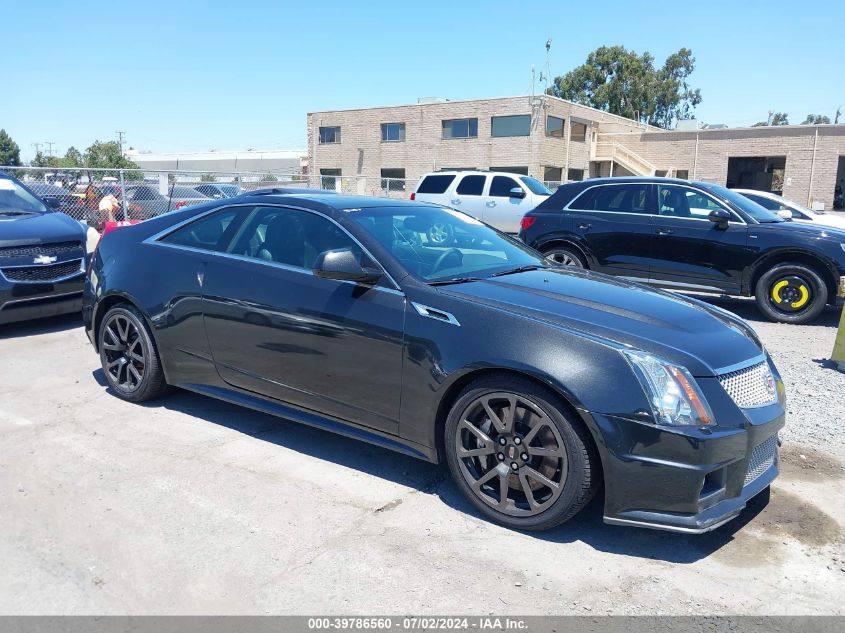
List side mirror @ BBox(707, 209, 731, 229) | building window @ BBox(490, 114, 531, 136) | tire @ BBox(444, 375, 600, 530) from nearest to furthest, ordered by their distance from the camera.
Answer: tire @ BBox(444, 375, 600, 530), side mirror @ BBox(707, 209, 731, 229), building window @ BBox(490, 114, 531, 136)

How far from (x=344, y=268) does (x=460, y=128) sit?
40.4 metres

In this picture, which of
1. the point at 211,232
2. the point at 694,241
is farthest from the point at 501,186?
the point at 211,232

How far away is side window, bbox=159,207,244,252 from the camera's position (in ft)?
15.8

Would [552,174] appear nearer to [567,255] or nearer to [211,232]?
[567,255]

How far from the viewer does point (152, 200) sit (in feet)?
55.7

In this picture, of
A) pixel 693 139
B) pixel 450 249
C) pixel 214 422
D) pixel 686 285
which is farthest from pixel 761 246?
pixel 693 139

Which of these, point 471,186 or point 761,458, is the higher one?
point 471,186

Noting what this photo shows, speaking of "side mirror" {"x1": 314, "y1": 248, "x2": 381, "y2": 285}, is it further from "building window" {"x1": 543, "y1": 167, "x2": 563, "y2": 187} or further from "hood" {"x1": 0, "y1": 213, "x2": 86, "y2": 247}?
"building window" {"x1": 543, "y1": 167, "x2": 563, "y2": 187}

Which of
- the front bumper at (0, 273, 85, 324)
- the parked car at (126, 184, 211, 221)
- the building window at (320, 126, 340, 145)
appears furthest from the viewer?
the building window at (320, 126, 340, 145)

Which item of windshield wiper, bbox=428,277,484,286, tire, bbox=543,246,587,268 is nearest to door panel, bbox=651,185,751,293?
tire, bbox=543,246,587,268

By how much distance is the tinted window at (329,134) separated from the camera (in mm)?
47875

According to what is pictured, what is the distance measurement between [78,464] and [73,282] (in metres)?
4.27

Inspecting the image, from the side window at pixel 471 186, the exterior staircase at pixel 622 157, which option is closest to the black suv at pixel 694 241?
the side window at pixel 471 186

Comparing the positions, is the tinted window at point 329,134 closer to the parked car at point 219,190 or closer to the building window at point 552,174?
the building window at point 552,174
